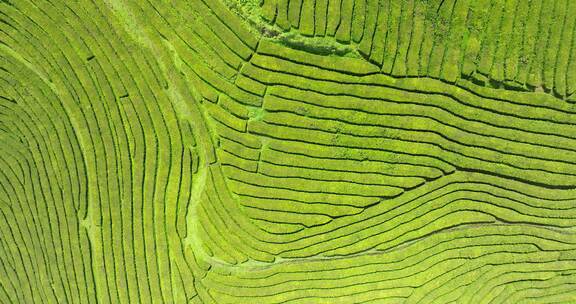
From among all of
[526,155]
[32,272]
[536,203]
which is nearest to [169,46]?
[32,272]

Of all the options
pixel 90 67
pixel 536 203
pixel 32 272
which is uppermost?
pixel 90 67

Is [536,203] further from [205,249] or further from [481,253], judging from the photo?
[205,249]

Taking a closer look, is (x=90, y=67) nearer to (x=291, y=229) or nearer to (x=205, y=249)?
(x=205, y=249)

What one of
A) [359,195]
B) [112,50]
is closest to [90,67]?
[112,50]

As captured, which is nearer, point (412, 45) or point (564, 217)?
point (412, 45)

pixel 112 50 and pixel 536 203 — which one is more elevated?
pixel 112 50

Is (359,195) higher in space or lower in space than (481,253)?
higher
